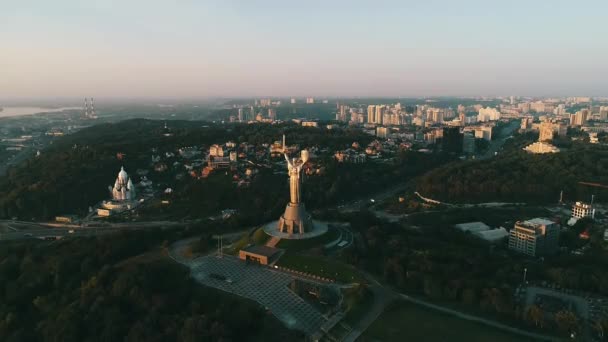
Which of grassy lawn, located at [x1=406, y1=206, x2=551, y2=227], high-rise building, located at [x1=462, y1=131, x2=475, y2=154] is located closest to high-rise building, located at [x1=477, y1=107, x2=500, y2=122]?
high-rise building, located at [x1=462, y1=131, x2=475, y2=154]

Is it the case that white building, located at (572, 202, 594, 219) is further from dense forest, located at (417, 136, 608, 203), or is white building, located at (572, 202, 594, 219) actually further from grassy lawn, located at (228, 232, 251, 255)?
grassy lawn, located at (228, 232, 251, 255)

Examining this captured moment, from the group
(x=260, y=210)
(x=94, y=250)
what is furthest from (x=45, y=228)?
(x=260, y=210)

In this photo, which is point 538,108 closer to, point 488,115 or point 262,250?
point 488,115

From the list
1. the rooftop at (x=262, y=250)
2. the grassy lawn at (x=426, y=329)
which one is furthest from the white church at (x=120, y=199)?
the grassy lawn at (x=426, y=329)

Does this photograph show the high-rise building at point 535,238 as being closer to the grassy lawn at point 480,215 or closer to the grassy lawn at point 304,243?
the grassy lawn at point 480,215

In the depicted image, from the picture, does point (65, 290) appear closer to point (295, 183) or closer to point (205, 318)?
point (205, 318)
